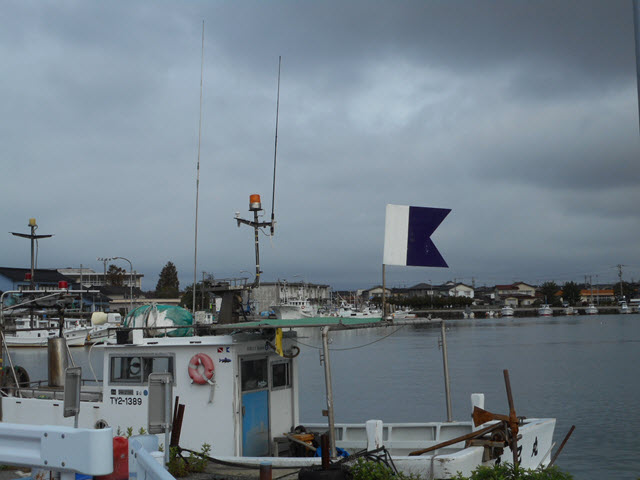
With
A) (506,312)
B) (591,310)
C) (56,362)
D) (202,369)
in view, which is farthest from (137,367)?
(591,310)

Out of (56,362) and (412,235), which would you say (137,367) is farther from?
(412,235)

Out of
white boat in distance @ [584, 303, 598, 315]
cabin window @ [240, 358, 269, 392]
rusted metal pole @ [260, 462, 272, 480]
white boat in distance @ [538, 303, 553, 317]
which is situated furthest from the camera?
white boat in distance @ [584, 303, 598, 315]

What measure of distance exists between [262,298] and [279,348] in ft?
4.45

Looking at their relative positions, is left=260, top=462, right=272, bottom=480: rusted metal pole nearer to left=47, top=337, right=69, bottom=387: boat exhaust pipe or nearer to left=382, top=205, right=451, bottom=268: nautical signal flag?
left=382, top=205, right=451, bottom=268: nautical signal flag

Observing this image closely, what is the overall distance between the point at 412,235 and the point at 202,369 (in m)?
4.54

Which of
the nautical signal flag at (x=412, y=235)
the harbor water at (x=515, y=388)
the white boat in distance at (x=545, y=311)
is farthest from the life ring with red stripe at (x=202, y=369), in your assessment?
the white boat in distance at (x=545, y=311)

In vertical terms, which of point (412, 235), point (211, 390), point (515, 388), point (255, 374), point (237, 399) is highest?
point (412, 235)

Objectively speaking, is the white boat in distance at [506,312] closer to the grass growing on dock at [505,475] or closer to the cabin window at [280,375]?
the cabin window at [280,375]

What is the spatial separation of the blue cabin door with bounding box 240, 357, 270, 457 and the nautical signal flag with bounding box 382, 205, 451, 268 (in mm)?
3439

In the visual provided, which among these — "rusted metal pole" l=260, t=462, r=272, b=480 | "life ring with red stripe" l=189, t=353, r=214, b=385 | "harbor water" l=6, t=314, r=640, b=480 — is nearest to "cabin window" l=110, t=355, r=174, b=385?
"life ring with red stripe" l=189, t=353, r=214, b=385

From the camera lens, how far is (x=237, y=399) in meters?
12.2

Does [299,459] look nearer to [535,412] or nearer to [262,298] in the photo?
[262,298]

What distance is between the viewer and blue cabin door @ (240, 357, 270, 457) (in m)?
12.4

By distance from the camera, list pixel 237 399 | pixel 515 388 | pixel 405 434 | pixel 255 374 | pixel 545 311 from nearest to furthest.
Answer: pixel 237 399 → pixel 255 374 → pixel 405 434 → pixel 515 388 → pixel 545 311
